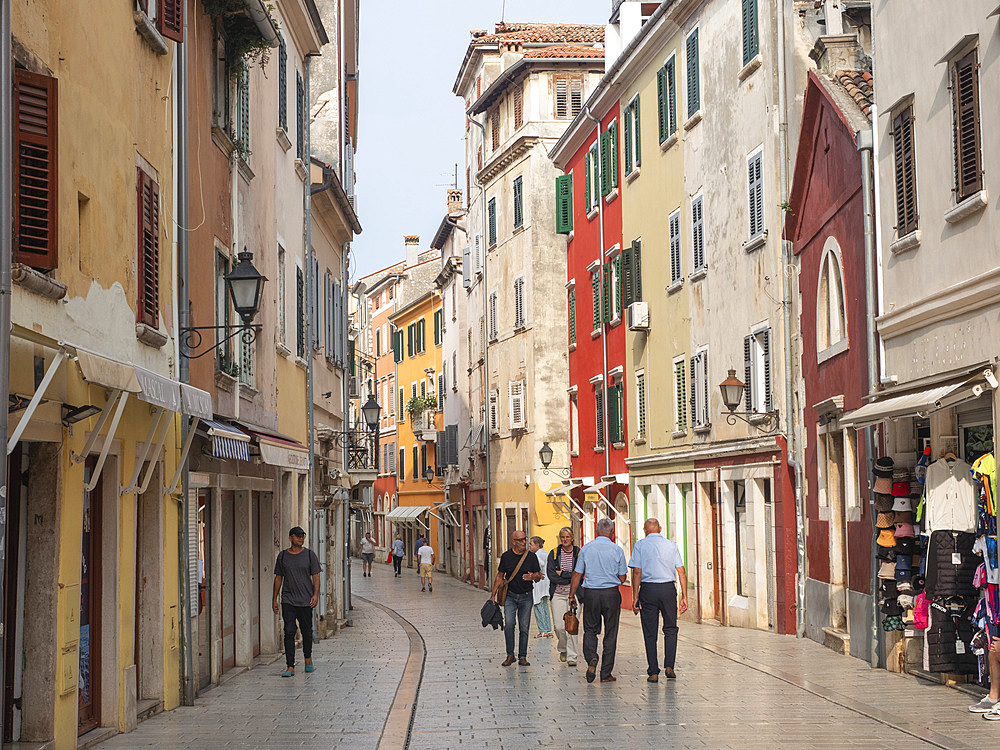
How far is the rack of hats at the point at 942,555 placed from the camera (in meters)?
13.0

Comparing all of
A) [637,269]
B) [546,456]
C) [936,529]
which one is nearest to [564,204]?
[546,456]

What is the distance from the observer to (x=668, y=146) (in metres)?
30.1

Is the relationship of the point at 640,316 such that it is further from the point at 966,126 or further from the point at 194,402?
the point at 194,402

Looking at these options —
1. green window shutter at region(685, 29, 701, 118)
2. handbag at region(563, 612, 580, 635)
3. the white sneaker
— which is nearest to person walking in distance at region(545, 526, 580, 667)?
handbag at region(563, 612, 580, 635)

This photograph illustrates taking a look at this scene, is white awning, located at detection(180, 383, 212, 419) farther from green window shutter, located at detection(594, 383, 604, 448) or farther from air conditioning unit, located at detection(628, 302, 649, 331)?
green window shutter, located at detection(594, 383, 604, 448)

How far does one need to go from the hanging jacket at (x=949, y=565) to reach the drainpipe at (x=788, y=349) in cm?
813

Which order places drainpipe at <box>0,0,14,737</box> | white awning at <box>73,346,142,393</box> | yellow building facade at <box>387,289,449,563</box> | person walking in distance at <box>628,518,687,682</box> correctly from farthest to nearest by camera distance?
yellow building facade at <box>387,289,449,563</box>, person walking in distance at <box>628,518,687,682</box>, white awning at <box>73,346,142,393</box>, drainpipe at <box>0,0,14,737</box>

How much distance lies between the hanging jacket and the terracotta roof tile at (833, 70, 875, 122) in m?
6.25

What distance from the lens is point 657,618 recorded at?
16.3m

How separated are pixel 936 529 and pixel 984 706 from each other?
1.97 metres

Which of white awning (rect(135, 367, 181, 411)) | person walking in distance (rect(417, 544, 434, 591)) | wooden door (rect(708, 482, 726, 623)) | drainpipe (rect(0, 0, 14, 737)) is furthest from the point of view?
person walking in distance (rect(417, 544, 434, 591))

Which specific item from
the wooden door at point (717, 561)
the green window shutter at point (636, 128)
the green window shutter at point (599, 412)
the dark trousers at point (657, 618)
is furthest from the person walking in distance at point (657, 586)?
the green window shutter at point (599, 412)

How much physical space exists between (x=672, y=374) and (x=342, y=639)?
9.32m

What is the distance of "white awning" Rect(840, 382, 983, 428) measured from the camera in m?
12.8
